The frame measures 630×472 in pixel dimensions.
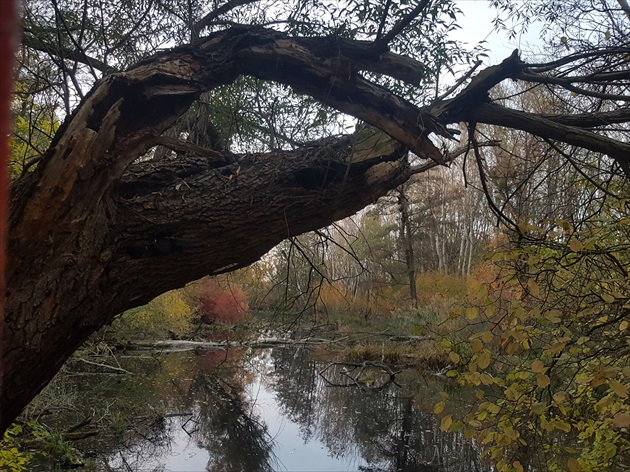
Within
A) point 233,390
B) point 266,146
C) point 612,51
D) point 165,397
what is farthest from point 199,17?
point 233,390

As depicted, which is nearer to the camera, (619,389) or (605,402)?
(619,389)

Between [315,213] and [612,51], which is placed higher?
[612,51]

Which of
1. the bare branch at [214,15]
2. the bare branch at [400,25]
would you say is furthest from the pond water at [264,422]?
the bare branch at [400,25]

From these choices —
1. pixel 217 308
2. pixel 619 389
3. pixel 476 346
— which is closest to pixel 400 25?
pixel 476 346

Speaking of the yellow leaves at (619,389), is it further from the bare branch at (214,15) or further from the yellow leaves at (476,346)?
the bare branch at (214,15)

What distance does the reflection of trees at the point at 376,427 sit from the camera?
266 inches

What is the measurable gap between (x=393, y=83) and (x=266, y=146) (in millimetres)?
1374

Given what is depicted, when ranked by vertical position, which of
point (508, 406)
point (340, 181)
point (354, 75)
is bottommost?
point (508, 406)

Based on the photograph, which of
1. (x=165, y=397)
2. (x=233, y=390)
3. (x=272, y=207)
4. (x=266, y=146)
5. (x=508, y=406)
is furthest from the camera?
(x=233, y=390)

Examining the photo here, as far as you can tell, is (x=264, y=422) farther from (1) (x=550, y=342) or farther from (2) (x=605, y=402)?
(2) (x=605, y=402)

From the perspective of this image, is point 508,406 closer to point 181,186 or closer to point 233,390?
point 181,186

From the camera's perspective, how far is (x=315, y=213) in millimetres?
2670

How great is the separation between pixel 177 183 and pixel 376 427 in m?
6.48

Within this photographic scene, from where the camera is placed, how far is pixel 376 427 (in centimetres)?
780
